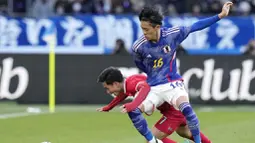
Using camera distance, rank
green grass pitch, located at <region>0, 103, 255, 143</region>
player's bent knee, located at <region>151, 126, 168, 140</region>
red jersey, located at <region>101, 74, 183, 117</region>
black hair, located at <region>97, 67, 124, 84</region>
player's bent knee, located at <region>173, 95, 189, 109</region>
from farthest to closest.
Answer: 1. green grass pitch, located at <region>0, 103, 255, 143</region>
2. player's bent knee, located at <region>151, 126, 168, 140</region>
3. player's bent knee, located at <region>173, 95, 189, 109</region>
4. black hair, located at <region>97, 67, 124, 84</region>
5. red jersey, located at <region>101, 74, 183, 117</region>

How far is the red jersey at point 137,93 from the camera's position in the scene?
11273 millimetres

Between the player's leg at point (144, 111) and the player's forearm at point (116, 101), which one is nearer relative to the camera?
the player's leg at point (144, 111)

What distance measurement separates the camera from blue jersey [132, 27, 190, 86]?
11.7 m

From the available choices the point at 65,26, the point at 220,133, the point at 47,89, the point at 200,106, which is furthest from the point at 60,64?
the point at 65,26

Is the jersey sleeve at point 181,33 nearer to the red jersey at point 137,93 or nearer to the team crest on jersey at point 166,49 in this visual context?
the team crest on jersey at point 166,49

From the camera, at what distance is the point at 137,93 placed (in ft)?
37.4

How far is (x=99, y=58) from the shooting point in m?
20.7

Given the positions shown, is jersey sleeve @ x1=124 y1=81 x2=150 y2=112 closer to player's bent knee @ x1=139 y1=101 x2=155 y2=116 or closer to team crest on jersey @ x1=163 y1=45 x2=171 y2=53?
player's bent knee @ x1=139 y1=101 x2=155 y2=116

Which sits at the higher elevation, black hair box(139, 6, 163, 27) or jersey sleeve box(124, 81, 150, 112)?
black hair box(139, 6, 163, 27)

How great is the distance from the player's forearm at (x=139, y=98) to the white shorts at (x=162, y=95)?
0.88 feet

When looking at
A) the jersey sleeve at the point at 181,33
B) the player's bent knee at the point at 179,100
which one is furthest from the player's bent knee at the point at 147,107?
the jersey sleeve at the point at 181,33

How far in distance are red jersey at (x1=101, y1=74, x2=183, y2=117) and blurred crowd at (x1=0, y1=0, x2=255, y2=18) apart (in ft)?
58.6

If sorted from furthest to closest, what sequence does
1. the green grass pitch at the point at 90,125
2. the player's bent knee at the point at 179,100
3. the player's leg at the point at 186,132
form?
the green grass pitch at the point at 90,125 < the player's leg at the point at 186,132 < the player's bent knee at the point at 179,100

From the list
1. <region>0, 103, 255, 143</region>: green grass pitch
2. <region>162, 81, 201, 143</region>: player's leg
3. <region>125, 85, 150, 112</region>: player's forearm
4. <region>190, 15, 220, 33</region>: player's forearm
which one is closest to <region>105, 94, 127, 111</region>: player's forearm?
<region>125, 85, 150, 112</region>: player's forearm
